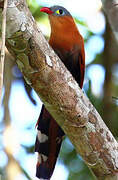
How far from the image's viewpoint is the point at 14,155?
147 inches

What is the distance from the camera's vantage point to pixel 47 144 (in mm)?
3387

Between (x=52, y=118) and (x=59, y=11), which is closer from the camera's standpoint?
(x=52, y=118)

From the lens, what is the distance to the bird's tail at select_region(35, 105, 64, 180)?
3.37 m

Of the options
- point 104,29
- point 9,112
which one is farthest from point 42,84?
point 104,29

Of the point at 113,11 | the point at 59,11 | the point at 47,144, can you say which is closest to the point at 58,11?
the point at 59,11

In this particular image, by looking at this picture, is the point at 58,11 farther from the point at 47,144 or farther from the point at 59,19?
the point at 47,144

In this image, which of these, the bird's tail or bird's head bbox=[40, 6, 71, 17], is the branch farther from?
the bird's tail

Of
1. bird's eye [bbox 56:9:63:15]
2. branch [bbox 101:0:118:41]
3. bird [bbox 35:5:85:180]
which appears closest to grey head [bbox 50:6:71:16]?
bird's eye [bbox 56:9:63:15]

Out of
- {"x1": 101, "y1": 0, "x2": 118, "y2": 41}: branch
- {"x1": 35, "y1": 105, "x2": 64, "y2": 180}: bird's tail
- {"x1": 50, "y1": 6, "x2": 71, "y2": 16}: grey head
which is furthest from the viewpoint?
{"x1": 50, "y1": 6, "x2": 71, "y2": 16}: grey head

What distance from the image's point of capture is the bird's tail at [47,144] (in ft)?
11.0

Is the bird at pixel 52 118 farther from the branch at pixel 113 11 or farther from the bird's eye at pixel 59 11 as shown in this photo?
the branch at pixel 113 11

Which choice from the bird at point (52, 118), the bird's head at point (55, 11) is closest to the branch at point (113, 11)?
the bird at point (52, 118)

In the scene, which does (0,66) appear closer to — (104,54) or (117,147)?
(117,147)

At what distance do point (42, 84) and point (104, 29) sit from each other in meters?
2.46
